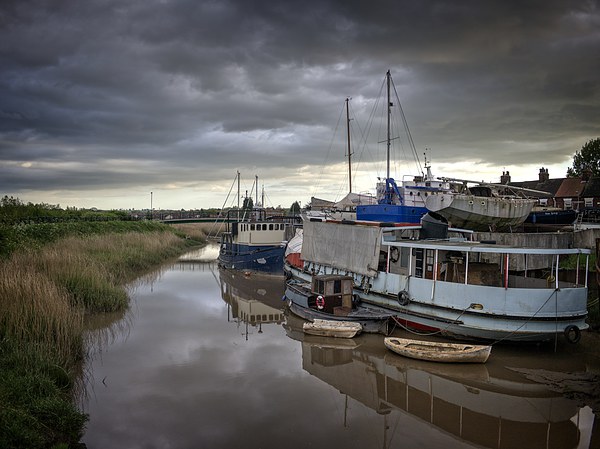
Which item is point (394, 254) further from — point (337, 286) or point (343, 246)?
point (343, 246)

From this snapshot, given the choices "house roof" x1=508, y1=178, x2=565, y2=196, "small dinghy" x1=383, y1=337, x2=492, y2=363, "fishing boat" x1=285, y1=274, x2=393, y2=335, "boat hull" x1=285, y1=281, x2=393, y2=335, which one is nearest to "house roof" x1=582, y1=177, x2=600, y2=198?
"house roof" x1=508, y1=178, x2=565, y2=196

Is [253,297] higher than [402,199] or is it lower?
lower

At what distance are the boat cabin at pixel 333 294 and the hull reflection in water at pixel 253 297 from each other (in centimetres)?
279

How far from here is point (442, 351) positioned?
12.4 m

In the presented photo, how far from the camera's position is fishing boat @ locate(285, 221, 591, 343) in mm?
12742

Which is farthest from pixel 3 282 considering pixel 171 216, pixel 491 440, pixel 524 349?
pixel 171 216

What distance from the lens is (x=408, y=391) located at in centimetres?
1098

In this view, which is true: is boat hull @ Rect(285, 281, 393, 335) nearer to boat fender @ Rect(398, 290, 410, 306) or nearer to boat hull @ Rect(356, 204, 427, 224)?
boat fender @ Rect(398, 290, 410, 306)

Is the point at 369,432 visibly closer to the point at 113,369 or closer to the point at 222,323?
the point at 113,369

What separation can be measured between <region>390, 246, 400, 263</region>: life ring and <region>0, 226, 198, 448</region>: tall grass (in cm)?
1130

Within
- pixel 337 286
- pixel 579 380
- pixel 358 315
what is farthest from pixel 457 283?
pixel 337 286

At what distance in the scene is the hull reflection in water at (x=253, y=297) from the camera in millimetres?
19531

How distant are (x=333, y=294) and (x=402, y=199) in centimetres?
1552

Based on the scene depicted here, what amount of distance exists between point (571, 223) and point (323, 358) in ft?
88.9
